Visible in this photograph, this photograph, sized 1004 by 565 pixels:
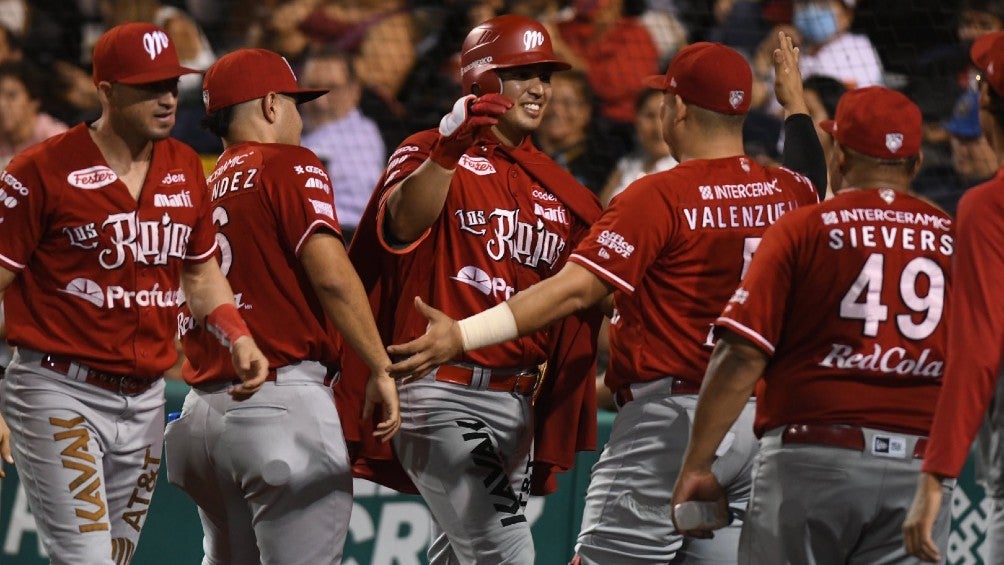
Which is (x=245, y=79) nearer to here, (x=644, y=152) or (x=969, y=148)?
(x=644, y=152)

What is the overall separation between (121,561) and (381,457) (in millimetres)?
867

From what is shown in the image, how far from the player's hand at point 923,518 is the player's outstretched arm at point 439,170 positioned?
1563 mm

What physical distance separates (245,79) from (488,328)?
1169mm

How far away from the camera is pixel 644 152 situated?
7.96 meters

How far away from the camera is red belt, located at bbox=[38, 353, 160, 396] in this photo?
13.5 feet

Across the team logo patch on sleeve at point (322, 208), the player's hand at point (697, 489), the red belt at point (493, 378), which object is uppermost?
the team logo patch on sleeve at point (322, 208)

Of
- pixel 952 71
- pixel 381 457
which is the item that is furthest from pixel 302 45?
pixel 381 457

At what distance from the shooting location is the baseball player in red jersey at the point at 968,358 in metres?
2.93

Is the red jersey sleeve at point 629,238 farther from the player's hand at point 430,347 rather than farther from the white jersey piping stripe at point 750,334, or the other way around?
the white jersey piping stripe at point 750,334

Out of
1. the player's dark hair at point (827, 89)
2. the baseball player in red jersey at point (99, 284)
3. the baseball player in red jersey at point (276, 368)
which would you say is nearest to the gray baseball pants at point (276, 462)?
the baseball player in red jersey at point (276, 368)

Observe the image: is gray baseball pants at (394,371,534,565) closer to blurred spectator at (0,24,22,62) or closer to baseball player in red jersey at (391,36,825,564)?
baseball player in red jersey at (391,36,825,564)

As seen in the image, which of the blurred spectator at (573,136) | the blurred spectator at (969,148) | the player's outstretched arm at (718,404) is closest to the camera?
the player's outstretched arm at (718,404)

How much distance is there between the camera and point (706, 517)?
11.0 feet

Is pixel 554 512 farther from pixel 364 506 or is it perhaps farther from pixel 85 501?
A: pixel 85 501
